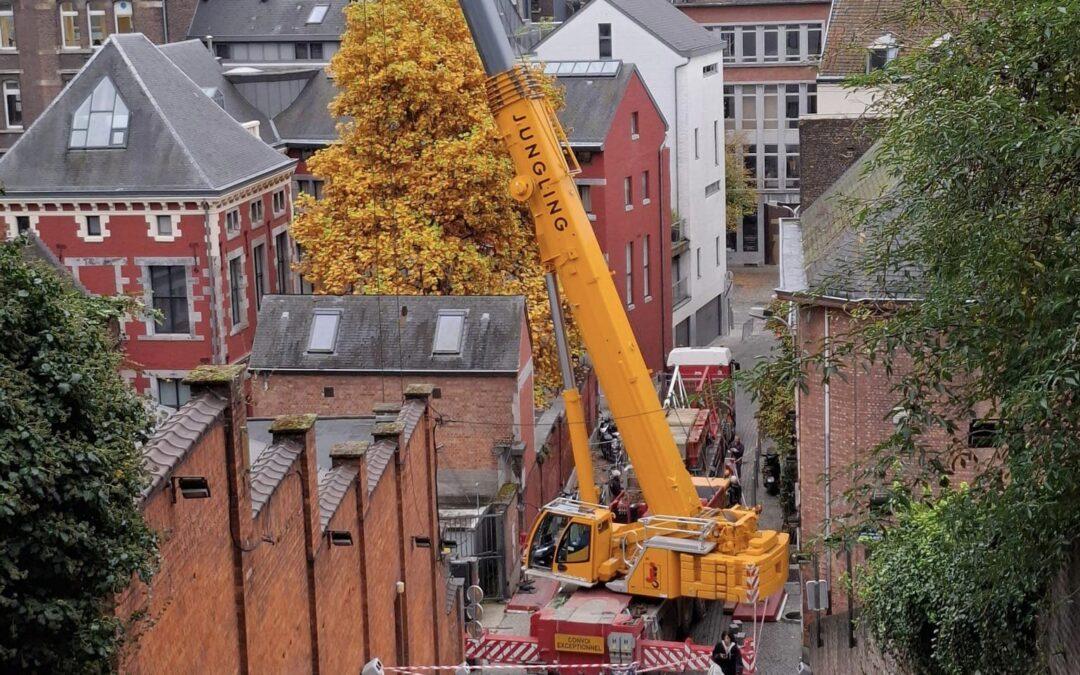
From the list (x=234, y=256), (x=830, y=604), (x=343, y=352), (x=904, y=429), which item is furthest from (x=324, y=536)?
(x=234, y=256)

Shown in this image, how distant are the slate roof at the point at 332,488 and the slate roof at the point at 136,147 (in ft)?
72.8

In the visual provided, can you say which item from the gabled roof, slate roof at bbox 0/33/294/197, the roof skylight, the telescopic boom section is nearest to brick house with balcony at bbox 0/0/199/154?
the roof skylight

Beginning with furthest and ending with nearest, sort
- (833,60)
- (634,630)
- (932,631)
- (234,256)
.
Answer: (833,60) < (234,256) < (634,630) < (932,631)

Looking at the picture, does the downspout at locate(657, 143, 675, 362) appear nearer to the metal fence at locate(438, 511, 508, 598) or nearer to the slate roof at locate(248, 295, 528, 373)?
the slate roof at locate(248, 295, 528, 373)

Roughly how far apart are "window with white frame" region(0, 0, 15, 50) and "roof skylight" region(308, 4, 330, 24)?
11.1 metres

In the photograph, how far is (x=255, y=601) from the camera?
16156 millimetres

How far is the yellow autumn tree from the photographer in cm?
3778

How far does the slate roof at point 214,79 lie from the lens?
52688 mm

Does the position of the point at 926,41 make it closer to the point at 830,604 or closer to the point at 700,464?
the point at 830,604

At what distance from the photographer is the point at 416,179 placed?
38406mm

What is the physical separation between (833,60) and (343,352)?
17912 millimetres

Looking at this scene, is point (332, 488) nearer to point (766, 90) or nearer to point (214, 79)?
point (214, 79)

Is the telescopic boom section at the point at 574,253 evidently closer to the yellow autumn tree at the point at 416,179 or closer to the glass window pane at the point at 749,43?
the yellow autumn tree at the point at 416,179

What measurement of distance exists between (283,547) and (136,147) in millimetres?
26332
